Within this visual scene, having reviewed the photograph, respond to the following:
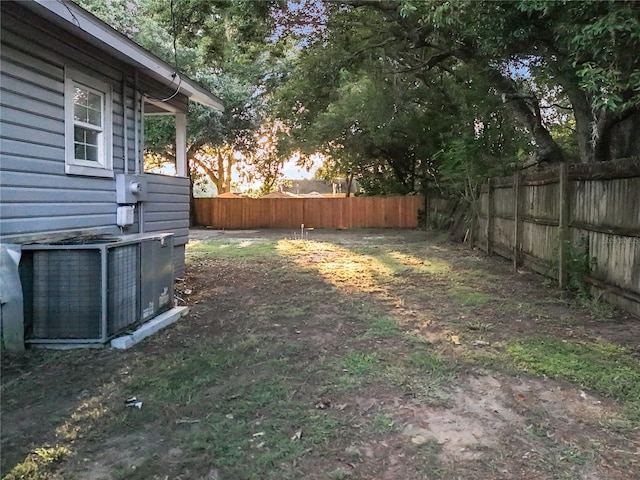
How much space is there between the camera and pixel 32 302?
3.97 meters

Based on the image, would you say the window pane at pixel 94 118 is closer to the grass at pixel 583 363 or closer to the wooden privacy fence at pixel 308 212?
the grass at pixel 583 363

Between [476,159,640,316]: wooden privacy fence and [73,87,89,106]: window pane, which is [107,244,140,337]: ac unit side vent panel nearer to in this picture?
[73,87,89,106]: window pane

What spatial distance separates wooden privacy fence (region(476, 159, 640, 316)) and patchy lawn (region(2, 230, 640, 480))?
0.50m

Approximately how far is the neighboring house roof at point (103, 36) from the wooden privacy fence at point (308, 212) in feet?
48.6

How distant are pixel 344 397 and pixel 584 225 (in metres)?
4.37

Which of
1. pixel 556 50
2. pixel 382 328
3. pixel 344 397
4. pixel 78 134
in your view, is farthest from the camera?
pixel 556 50

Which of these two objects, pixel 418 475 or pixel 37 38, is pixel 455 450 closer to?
pixel 418 475

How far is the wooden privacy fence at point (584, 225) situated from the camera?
4898 millimetres

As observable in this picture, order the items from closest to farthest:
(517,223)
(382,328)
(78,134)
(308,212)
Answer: (382,328) < (78,134) < (517,223) < (308,212)

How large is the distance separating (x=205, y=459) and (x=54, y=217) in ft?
10.6

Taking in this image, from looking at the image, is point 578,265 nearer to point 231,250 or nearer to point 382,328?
point 382,328

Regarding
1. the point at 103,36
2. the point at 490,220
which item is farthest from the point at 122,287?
the point at 490,220

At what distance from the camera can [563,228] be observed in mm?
6312

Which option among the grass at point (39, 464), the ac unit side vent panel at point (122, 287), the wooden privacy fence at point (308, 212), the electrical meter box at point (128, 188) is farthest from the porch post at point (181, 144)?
the wooden privacy fence at point (308, 212)
